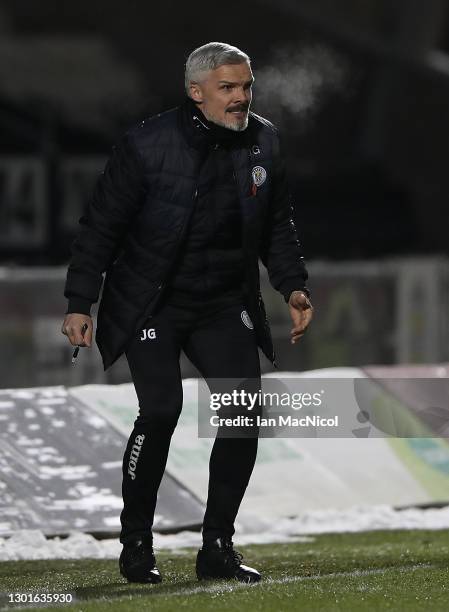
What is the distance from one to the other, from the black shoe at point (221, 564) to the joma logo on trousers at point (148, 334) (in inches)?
30.9

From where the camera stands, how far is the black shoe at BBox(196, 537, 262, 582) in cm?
673

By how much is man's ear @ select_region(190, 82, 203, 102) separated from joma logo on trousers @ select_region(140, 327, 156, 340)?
2.81 feet

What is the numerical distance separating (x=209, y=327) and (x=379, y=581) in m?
1.13

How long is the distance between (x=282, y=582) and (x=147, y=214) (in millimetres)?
1442

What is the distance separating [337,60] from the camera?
32375 mm

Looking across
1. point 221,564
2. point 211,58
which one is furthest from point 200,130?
point 221,564

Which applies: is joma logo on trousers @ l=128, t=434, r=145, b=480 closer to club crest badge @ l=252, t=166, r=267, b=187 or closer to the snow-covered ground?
club crest badge @ l=252, t=166, r=267, b=187

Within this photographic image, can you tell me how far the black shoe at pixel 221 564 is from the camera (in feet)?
22.1

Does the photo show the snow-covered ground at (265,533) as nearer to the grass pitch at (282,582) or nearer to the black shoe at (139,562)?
the grass pitch at (282,582)

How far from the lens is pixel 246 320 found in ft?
22.6

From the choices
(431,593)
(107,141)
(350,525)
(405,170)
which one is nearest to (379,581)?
(431,593)

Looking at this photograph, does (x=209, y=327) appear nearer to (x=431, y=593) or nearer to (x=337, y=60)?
(x=431, y=593)

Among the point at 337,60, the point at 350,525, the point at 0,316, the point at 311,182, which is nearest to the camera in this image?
the point at 350,525

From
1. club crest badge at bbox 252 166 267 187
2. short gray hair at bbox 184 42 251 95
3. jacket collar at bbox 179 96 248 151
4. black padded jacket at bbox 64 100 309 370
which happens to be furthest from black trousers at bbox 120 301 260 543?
short gray hair at bbox 184 42 251 95
